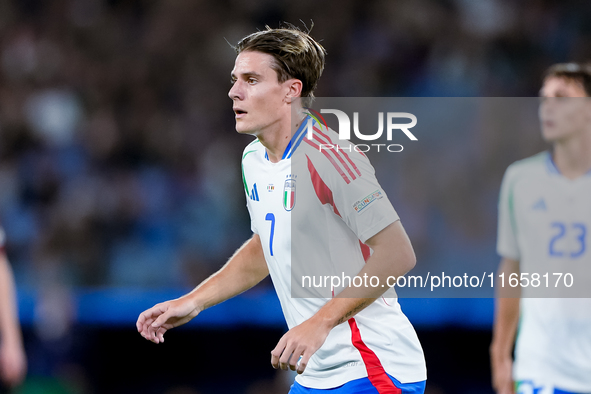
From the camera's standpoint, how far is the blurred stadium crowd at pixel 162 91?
8094 mm

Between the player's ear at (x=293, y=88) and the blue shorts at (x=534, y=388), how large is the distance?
1.89 meters

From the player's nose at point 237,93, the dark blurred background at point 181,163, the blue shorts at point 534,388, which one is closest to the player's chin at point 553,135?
the blue shorts at point 534,388

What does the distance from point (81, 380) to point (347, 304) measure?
4904 mm

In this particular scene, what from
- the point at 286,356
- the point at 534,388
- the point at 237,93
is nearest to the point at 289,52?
the point at 237,93

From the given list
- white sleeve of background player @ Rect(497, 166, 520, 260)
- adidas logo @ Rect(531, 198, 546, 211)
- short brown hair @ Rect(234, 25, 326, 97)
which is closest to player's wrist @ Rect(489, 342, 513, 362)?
white sleeve of background player @ Rect(497, 166, 520, 260)

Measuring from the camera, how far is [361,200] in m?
2.70

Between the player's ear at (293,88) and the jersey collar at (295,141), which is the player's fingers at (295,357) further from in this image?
the player's ear at (293,88)

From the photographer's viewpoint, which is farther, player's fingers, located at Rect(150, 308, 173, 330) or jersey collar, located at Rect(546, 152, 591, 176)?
jersey collar, located at Rect(546, 152, 591, 176)

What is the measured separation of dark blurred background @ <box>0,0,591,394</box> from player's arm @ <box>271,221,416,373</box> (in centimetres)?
343

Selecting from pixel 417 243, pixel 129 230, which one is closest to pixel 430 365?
pixel 417 243

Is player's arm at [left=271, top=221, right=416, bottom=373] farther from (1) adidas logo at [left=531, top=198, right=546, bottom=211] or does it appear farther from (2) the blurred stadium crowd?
(2) the blurred stadium crowd

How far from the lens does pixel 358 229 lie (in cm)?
269

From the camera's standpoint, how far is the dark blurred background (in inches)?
247

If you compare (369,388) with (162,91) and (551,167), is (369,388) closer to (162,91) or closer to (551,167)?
(551,167)
